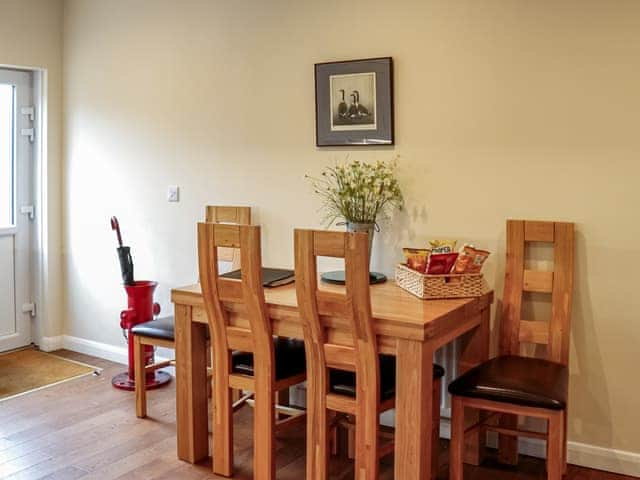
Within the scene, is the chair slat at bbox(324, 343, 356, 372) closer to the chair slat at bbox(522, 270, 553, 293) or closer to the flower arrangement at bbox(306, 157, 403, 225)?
the flower arrangement at bbox(306, 157, 403, 225)

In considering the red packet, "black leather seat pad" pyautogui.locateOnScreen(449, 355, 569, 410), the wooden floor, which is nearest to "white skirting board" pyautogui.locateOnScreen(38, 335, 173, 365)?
the wooden floor

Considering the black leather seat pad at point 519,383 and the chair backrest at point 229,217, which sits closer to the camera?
the black leather seat pad at point 519,383

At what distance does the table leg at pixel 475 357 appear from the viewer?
3.13 m

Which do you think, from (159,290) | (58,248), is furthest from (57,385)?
(58,248)

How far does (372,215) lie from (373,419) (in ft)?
3.75

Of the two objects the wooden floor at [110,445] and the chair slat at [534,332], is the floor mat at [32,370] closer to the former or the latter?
the wooden floor at [110,445]

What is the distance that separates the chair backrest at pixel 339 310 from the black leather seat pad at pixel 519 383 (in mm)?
398

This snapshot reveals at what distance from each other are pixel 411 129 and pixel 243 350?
1.37 m

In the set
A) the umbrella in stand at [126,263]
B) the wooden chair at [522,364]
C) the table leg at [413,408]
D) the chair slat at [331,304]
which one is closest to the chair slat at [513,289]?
the wooden chair at [522,364]

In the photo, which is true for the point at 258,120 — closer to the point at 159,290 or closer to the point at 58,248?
the point at 159,290

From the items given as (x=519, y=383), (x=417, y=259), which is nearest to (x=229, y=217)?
(x=417, y=259)

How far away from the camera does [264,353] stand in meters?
2.87

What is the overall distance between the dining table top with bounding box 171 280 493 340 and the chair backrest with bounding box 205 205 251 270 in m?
0.77

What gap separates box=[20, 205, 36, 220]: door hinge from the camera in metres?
4.89
